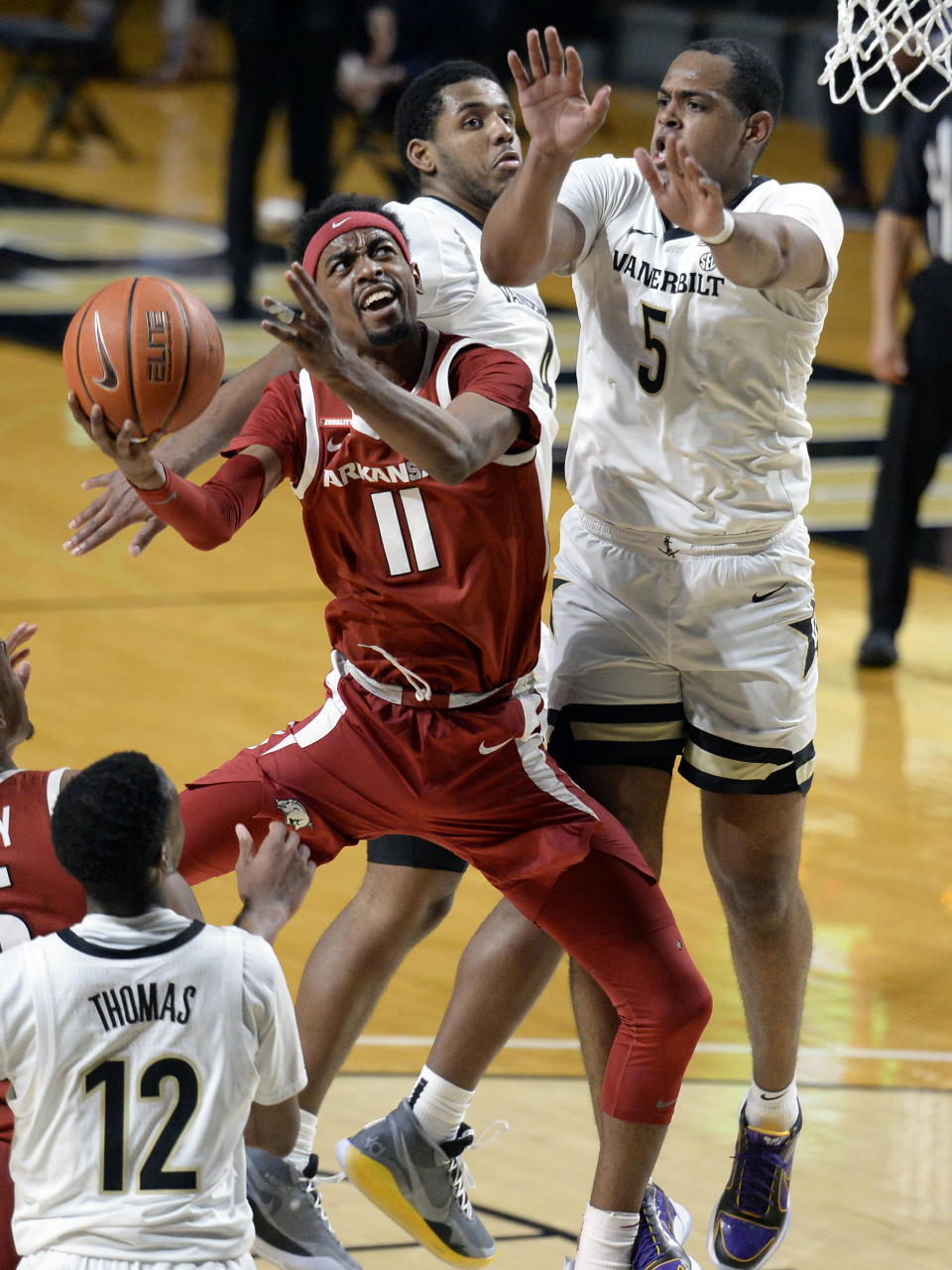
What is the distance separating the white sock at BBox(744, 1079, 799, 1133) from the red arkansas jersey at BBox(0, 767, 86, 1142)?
5.39 feet

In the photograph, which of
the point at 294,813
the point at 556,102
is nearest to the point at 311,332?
the point at 556,102

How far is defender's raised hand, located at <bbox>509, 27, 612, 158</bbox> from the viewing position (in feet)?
12.2

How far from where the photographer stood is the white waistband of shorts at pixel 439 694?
398cm

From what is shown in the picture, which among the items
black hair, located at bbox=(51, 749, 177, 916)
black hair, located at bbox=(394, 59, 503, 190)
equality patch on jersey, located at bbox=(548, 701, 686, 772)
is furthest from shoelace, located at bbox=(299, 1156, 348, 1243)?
black hair, located at bbox=(394, 59, 503, 190)

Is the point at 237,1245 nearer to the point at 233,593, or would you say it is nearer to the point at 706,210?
the point at 706,210

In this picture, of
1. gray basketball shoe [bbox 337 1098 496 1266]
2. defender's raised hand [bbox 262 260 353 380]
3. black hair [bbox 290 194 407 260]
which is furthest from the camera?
gray basketball shoe [bbox 337 1098 496 1266]

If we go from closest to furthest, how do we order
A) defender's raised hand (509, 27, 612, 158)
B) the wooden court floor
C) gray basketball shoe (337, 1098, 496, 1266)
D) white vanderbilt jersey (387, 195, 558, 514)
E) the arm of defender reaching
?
the arm of defender reaching → defender's raised hand (509, 27, 612, 158) → gray basketball shoe (337, 1098, 496, 1266) → white vanderbilt jersey (387, 195, 558, 514) → the wooden court floor

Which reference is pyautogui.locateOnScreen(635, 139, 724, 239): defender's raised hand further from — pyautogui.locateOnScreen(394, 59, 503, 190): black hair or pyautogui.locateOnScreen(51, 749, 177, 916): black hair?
pyautogui.locateOnScreen(51, 749, 177, 916): black hair

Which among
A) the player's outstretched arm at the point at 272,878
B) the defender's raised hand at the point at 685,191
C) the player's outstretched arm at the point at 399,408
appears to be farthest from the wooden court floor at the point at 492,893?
the defender's raised hand at the point at 685,191

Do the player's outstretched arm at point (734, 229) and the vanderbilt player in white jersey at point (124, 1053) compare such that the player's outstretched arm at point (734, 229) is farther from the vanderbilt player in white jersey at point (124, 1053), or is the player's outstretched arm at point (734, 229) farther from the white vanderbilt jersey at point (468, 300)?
the vanderbilt player in white jersey at point (124, 1053)

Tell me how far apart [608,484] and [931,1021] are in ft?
6.26

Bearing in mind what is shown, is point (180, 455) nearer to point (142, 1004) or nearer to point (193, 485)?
point (193, 485)

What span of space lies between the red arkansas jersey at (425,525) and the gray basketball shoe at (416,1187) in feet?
3.16

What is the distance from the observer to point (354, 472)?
3.90m
